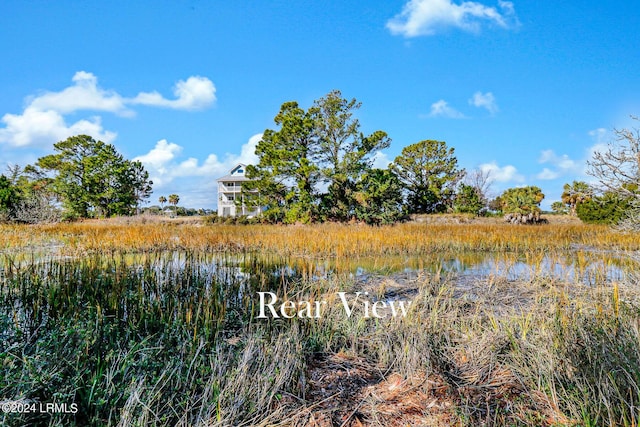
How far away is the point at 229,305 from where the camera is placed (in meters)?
4.79

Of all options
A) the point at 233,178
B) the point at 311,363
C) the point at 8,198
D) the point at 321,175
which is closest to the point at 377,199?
the point at 321,175

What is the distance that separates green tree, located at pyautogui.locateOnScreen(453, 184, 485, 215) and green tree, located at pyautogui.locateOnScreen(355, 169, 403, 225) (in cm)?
711

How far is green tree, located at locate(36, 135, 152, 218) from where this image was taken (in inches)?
1235

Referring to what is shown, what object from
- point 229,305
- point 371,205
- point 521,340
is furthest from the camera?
point 371,205

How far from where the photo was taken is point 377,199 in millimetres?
25641

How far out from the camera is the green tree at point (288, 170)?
25469 millimetres

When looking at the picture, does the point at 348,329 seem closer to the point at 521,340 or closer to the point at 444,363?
the point at 444,363

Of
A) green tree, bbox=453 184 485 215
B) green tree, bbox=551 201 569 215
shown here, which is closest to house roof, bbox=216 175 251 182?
green tree, bbox=453 184 485 215

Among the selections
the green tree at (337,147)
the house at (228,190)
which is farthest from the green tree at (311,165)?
the house at (228,190)

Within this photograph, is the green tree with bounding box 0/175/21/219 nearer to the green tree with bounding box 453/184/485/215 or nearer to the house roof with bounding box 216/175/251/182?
the house roof with bounding box 216/175/251/182

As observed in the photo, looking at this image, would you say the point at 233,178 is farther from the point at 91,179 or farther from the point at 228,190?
the point at 91,179

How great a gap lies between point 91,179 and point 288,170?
18217 millimetres

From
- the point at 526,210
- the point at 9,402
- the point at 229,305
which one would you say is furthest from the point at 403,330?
the point at 526,210

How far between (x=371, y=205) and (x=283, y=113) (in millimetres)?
9187
